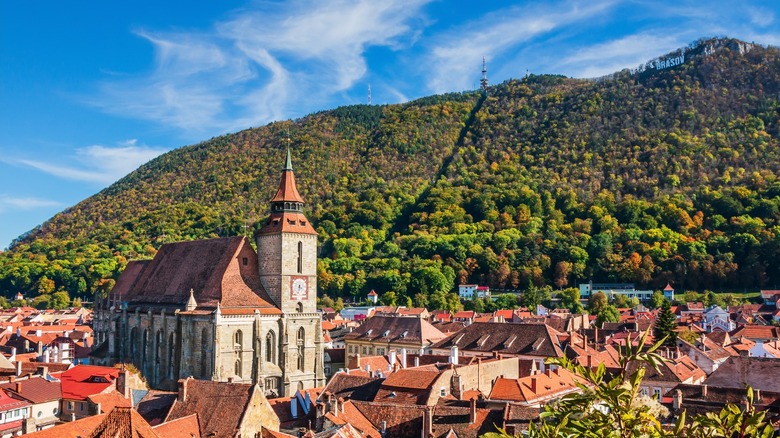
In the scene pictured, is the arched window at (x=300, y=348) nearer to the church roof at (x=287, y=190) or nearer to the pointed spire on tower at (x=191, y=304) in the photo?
the pointed spire on tower at (x=191, y=304)

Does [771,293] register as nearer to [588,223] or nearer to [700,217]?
[700,217]

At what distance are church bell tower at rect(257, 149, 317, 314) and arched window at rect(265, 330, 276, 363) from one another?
2122 millimetres

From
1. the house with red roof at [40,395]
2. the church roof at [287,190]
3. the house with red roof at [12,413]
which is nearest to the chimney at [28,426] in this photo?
the house with red roof at [12,413]

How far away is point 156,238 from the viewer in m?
174

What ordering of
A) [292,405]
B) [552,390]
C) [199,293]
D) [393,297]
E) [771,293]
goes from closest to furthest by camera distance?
[292,405], [552,390], [199,293], [771,293], [393,297]

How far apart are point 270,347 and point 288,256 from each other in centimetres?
714

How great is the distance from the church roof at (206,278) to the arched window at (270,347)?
6.21ft

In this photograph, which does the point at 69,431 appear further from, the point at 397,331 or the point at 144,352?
the point at 397,331

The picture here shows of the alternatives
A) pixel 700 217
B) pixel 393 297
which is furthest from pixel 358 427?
pixel 700 217

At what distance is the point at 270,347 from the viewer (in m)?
55.9

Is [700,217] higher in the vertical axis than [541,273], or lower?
higher

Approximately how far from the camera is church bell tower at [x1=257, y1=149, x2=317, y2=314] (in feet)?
A: 188

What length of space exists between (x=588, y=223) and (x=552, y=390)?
115 metres

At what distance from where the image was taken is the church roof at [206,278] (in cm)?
5569
